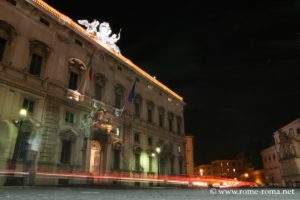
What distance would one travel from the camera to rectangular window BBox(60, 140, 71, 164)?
24.4 m

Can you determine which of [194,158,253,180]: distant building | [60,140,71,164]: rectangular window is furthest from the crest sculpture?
[194,158,253,180]: distant building

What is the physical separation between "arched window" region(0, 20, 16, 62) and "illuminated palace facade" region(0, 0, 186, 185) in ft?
0.25

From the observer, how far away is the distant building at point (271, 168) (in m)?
52.4

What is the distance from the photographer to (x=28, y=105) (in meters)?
22.3

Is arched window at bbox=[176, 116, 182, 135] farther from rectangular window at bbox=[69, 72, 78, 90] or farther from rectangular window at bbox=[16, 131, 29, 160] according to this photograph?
rectangular window at bbox=[16, 131, 29, 160]

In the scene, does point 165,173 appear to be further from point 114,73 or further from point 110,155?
point 114,73

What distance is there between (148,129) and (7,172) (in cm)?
2197

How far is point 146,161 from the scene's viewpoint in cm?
3666

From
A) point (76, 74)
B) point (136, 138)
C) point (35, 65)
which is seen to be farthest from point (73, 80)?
point (136, 138)

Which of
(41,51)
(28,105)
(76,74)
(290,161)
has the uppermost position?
(41,51)

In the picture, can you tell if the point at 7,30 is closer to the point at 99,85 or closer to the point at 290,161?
the point at 99,85

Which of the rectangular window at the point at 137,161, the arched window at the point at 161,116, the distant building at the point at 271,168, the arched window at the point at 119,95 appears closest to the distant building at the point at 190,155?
the distant building at the point at 271,168

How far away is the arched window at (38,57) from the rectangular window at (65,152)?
706cm

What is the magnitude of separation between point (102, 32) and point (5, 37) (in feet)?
46.9
